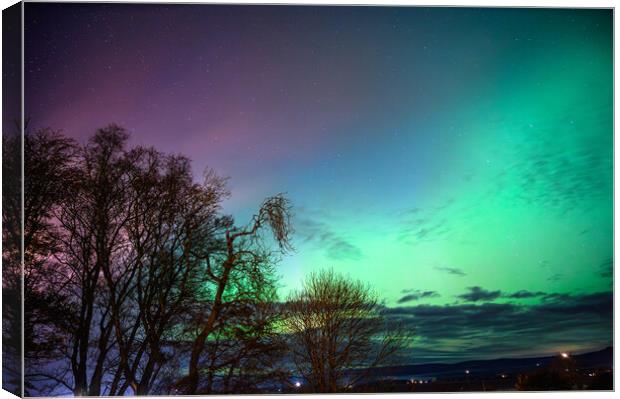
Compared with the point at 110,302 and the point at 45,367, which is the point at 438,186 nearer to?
the point at 110,302

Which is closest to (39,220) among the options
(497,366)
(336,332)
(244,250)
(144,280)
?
(144,280)

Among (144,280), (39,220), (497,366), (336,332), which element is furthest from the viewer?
(336,332)

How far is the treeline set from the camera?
6445 mm

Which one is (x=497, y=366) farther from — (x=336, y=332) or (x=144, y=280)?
(x=144, y=280)

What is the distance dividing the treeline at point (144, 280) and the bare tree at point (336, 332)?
3 cm

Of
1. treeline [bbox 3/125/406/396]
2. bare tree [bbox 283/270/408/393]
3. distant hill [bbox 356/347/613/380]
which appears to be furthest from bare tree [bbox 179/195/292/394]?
distant hill [bbox 356/347/613/380]

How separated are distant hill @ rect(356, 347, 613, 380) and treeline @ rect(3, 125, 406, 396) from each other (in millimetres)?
828

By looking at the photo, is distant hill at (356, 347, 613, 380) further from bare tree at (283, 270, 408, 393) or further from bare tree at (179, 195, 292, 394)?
Answer: bare tree at (179, 195, 292, 394)

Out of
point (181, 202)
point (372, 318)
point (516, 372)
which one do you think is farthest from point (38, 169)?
point (516, 372)

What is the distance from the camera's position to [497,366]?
672cm

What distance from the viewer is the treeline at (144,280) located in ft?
21.1

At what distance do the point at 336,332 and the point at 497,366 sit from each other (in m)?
1.46

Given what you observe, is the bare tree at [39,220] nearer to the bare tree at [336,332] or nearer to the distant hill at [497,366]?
the bare tree at [336,332]

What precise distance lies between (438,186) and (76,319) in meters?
3.27
